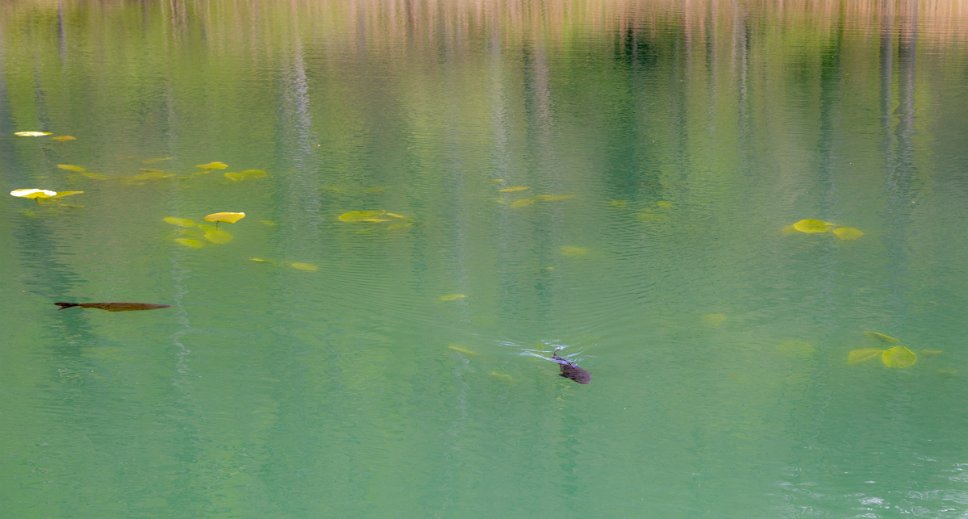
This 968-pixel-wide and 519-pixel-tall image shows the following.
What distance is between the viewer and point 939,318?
2936 millimetres

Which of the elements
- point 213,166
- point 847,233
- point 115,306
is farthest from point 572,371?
point 213,166

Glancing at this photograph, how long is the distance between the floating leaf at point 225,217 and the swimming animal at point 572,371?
61.8 inches

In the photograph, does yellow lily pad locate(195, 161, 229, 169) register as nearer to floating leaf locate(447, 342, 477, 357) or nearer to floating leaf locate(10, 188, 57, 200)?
floating leaf locate(10, 188, 57, 200)

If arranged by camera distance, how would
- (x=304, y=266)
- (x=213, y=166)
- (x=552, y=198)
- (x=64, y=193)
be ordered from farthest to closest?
(x=213, y=166) → (x=552, y=198) → (x=64, y=193) → (x=304, y=266)

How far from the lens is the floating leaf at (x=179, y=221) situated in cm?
372

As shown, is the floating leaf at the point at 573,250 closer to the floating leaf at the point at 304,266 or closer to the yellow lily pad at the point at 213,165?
the floating leaf at the point at 304,266

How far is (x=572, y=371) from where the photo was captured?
8.46 feet

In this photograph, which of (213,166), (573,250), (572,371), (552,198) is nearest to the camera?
(572,371)

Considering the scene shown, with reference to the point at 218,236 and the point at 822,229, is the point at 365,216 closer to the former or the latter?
the point at 218,236

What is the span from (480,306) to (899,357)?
115 cm

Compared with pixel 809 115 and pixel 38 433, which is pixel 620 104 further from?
pixel 38 433

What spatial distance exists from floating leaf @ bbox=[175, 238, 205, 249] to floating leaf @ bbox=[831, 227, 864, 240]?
223 cm

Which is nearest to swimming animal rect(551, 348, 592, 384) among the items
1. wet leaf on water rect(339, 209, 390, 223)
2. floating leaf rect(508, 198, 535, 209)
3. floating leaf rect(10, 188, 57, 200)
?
wet leaf on water rect(339, 209, 390, 223)

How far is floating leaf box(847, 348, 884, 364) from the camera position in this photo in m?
2.67
